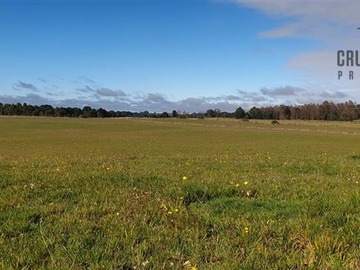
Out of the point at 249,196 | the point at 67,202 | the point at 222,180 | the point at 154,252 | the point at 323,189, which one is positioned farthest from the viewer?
the point at 222,180

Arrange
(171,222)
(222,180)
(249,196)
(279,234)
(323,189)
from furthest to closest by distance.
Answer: (222,180)
(323,189)
(249,196)
(171,222)
(279,234)

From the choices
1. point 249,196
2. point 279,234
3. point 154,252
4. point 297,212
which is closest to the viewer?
point 154,252

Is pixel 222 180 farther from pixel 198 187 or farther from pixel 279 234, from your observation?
pixel 279 234

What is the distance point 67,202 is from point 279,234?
319 cm

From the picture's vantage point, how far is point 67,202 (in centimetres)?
532

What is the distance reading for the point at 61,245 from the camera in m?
3.70

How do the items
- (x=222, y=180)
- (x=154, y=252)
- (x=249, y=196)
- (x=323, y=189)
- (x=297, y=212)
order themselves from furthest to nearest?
(x=222, y=180) < (x=323, y=189) < (x=249, y=196) < (x=297, y=212) < (x=154, y=252)

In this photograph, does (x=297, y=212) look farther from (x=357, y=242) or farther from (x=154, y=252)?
(x=154, y=252)

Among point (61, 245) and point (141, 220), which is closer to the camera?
point (61, 245)

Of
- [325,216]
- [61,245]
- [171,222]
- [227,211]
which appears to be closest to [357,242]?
[325,216]

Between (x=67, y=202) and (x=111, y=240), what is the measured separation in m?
1.81

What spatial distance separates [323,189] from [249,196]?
58.9 inches

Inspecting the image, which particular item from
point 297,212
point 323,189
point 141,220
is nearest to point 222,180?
point 323,189

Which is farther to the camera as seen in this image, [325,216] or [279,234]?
[325,216]
